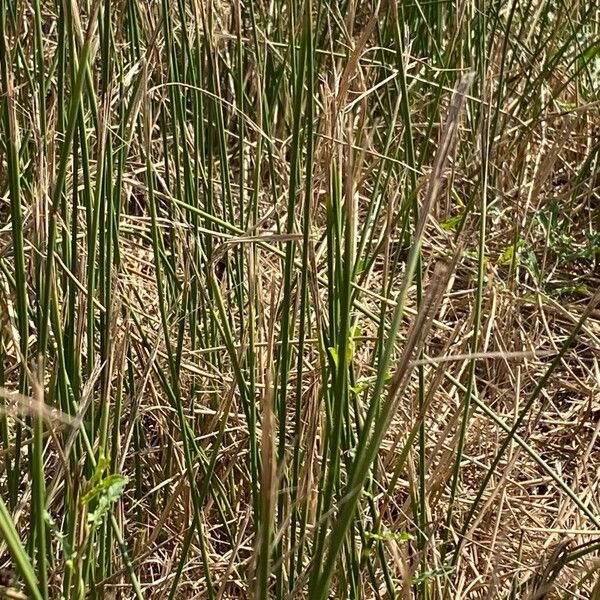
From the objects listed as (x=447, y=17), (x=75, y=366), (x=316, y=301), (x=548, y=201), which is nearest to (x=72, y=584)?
(x=75, y=366)

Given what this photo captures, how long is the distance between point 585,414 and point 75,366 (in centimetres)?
91

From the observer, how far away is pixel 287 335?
2.78ft

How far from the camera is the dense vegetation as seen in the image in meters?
0.79

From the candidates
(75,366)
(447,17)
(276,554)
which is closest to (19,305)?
(75,366)

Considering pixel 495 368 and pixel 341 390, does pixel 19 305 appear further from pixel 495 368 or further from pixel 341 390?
pixel 495 368

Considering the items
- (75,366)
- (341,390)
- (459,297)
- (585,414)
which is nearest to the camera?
(341,390)

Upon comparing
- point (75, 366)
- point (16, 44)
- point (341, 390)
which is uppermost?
point (16, 44)

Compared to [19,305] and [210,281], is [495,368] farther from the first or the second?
[19,305]

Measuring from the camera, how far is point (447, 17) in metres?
2.43

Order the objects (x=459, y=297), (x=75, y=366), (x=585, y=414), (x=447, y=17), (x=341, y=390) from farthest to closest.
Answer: (x=447, y=17)
(x=459, y=297)
(x=585, y=414)
(x=75, y=366)
(x=341, y=390)

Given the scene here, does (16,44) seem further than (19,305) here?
Yes

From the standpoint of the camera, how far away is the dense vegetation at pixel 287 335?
79 centimetres

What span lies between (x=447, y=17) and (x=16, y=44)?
55.1 inches

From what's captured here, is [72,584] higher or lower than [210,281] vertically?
lower
